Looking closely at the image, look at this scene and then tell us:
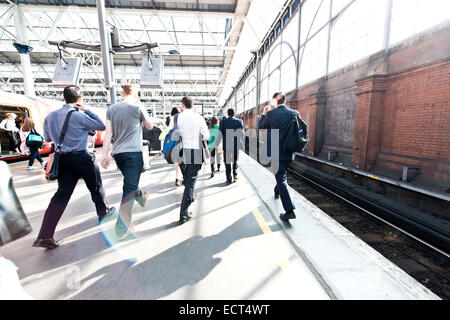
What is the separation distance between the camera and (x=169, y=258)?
2314 millimetres

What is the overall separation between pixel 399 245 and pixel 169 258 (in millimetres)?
4477

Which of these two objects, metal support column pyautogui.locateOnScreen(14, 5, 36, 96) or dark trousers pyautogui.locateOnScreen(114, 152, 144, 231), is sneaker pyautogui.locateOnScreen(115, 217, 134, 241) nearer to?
dark trousers pyautogui.locateOnScreen(114, 152, 144, 231)

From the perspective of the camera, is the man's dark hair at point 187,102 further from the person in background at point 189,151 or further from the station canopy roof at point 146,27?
the station canopy roof at point 146,27

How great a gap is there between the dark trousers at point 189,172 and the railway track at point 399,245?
372cm

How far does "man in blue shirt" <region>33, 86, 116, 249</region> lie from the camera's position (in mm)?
2484

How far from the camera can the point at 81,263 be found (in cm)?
223

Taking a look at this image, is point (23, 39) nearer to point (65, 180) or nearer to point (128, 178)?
point (65, 180)

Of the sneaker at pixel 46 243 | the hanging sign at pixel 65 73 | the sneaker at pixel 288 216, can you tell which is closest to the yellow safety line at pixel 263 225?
the sneaker at pixel 288 216

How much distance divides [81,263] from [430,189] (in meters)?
7.28

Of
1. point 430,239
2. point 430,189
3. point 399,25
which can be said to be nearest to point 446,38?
point 399,25

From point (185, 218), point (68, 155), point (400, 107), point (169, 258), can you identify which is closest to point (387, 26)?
point (400, 107)

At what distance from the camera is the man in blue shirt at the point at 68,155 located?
248cm
